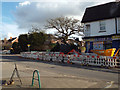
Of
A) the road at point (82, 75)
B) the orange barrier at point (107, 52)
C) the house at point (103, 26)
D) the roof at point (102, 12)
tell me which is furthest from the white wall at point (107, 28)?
the road at point (82, 75)

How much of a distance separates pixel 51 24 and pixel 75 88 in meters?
30.2

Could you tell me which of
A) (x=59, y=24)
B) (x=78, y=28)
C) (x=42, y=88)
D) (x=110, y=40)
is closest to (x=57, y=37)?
(x=59, y=24)

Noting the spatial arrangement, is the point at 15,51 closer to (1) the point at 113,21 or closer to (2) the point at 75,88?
(1) the point at 113,21

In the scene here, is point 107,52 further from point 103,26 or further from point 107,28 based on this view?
point 103,26

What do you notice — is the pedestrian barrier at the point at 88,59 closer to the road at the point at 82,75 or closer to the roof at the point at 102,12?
the road at the point at 82,75

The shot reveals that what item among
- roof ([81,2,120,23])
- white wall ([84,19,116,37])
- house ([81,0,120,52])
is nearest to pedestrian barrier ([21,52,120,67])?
house ([81,0,120,52])

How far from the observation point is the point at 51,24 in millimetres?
34594

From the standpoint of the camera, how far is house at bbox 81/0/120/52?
54.7 ft

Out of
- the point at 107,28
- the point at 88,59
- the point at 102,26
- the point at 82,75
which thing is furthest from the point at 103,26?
the point at 82,75

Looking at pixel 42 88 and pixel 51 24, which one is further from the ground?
pixel 51 24

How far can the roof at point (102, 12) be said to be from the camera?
17.5 m

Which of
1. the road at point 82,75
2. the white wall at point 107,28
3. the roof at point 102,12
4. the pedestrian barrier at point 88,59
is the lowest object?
the road at point 82,75

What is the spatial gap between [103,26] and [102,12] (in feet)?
7.47

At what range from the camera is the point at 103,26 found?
1828 cm
